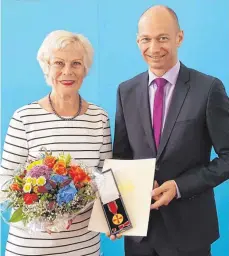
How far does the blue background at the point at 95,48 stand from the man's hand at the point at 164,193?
43.3 inches

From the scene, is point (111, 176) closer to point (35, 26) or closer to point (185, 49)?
point (185, 49)

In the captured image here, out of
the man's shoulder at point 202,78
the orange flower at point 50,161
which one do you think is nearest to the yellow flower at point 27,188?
the orange flower at point 50,161

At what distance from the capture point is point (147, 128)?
6.23ft

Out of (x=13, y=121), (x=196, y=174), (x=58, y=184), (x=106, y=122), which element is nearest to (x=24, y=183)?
(x=58, y=184)

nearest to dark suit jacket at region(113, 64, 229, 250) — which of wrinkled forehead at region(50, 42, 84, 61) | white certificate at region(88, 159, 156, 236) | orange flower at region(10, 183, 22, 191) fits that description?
white certificate at region(88, 159, 156, 236)

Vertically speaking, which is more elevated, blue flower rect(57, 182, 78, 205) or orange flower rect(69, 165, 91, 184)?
orange flower rect(69, 165, 91, 184)

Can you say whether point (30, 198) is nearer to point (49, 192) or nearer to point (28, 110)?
point (49, 192)

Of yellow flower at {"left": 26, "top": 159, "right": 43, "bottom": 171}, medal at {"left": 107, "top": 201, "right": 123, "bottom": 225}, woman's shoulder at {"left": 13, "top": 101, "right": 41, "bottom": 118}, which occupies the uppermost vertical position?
woman's shoulder at {"left": 13, "top": 101, "right": 41, "bottom": 118}

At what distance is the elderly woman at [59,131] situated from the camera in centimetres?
191

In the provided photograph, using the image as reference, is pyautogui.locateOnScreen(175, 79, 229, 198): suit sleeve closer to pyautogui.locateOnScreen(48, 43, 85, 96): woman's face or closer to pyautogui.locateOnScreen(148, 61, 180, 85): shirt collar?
pyautogui.locateOnScreen(148, 61, 180, 85): shirt collar

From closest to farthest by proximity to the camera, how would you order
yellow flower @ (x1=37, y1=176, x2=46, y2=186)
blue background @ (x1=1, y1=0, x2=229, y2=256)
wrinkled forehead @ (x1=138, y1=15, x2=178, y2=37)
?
yellow flower @ (x1=37, y1=176, x2=46, y2=186) → wrinkled forehead @ (x1=138, y1=15, x2=178, y2=37) → blue background @ (x1=1, y1=0, x2=229, y2=256)

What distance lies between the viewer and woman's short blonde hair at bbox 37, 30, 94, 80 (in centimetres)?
193

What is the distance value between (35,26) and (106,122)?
4.09 feet

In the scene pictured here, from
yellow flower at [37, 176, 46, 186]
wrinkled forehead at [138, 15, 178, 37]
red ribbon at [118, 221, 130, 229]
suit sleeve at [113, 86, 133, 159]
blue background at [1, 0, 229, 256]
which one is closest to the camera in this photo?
yellow flower at [37, 176, 46, 186]
